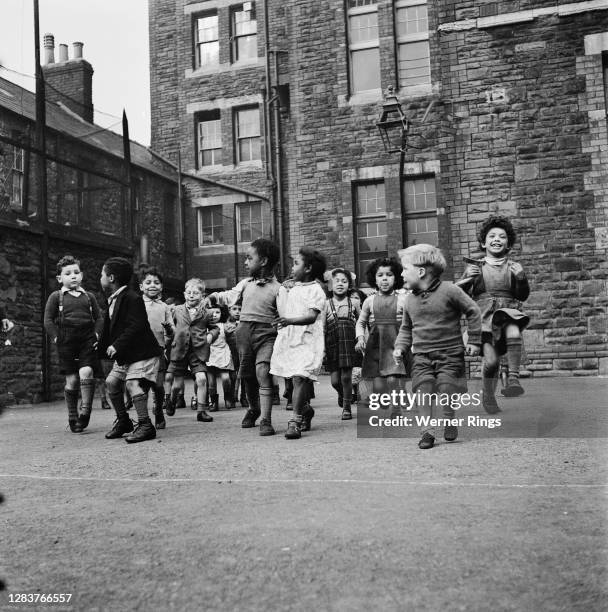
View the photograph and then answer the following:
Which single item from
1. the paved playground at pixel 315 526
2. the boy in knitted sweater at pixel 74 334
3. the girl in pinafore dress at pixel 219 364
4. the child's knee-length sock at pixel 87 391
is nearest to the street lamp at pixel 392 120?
the girl in pinafore dress at pixel 219 364

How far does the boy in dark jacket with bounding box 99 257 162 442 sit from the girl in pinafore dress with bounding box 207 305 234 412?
2.87 m

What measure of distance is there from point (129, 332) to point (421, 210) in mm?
13411

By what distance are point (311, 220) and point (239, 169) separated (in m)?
3.33

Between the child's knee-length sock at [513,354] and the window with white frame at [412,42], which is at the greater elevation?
the window with white frame at [412,42]

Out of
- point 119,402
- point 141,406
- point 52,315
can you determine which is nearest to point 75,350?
point 52,315

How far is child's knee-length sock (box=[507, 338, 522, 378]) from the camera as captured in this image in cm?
709

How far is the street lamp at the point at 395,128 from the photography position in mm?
14729

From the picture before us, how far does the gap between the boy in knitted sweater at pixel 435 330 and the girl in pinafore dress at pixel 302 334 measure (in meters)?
1.04

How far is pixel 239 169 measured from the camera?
22.2 m

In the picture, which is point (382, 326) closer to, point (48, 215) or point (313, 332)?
point (313, 332)

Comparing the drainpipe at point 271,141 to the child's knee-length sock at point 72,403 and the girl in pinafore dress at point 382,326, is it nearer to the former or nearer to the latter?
the child's knee-length sock at point 72,403

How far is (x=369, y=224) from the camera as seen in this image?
19.5 m

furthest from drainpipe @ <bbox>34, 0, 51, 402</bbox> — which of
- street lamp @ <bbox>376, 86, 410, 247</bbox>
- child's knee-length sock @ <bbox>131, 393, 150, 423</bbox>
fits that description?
child's knee-length sock @ <bbox>131, 393, 150, 423</bbox>

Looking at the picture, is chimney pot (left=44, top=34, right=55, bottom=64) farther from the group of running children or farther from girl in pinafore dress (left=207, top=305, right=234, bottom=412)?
the group of running children
